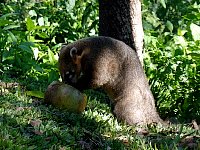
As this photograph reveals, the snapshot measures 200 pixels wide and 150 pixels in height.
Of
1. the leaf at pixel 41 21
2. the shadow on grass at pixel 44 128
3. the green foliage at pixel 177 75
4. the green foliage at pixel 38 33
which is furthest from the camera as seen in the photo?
the leaf at pixel 41 21

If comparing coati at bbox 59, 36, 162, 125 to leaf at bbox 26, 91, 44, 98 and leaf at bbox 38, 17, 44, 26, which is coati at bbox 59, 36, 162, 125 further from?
→ leaf at bbox 38, 17, 44, 26

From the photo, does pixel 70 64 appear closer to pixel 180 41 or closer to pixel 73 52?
pixel 73 52

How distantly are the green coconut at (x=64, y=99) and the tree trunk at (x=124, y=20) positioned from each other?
1.61 m

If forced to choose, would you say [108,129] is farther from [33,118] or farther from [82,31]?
[82,31]

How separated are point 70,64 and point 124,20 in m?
1.05

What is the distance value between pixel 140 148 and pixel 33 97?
5.65 feet

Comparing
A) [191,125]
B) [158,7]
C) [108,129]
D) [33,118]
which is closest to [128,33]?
[191,125]

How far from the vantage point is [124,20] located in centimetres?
657

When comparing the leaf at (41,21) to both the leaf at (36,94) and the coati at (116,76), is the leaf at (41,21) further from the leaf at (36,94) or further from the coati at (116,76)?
the leaf at (36,94)

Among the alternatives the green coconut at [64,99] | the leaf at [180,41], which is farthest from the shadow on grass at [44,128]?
the leaf at [180,41]

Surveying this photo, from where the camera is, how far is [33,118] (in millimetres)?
4570

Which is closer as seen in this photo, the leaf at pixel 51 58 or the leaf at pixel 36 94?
the leaf at pixel 36 94

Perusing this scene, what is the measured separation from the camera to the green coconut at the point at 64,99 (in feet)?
17.1

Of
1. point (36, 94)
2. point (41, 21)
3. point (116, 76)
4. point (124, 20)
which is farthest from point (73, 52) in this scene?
point (41, 21)
